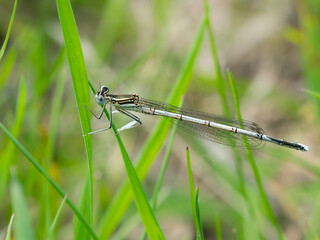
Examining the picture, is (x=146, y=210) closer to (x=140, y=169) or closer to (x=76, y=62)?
(x=140, y=169)

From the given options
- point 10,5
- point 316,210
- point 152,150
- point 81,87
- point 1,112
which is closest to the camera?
point 81,87

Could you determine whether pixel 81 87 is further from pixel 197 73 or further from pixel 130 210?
pixel 197 73

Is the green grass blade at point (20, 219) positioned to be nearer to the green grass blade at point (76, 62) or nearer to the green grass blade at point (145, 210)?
the green grass blade at point (76, 62)

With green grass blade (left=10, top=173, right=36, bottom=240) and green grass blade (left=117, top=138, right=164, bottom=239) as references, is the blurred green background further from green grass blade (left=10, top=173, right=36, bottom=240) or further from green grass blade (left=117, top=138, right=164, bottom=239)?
green grass blade (left=117, top=138, right=164, bottom=239)

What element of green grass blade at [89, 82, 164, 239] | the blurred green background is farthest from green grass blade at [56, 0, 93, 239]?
the blurred green background

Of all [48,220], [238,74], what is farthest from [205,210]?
[238,74]
